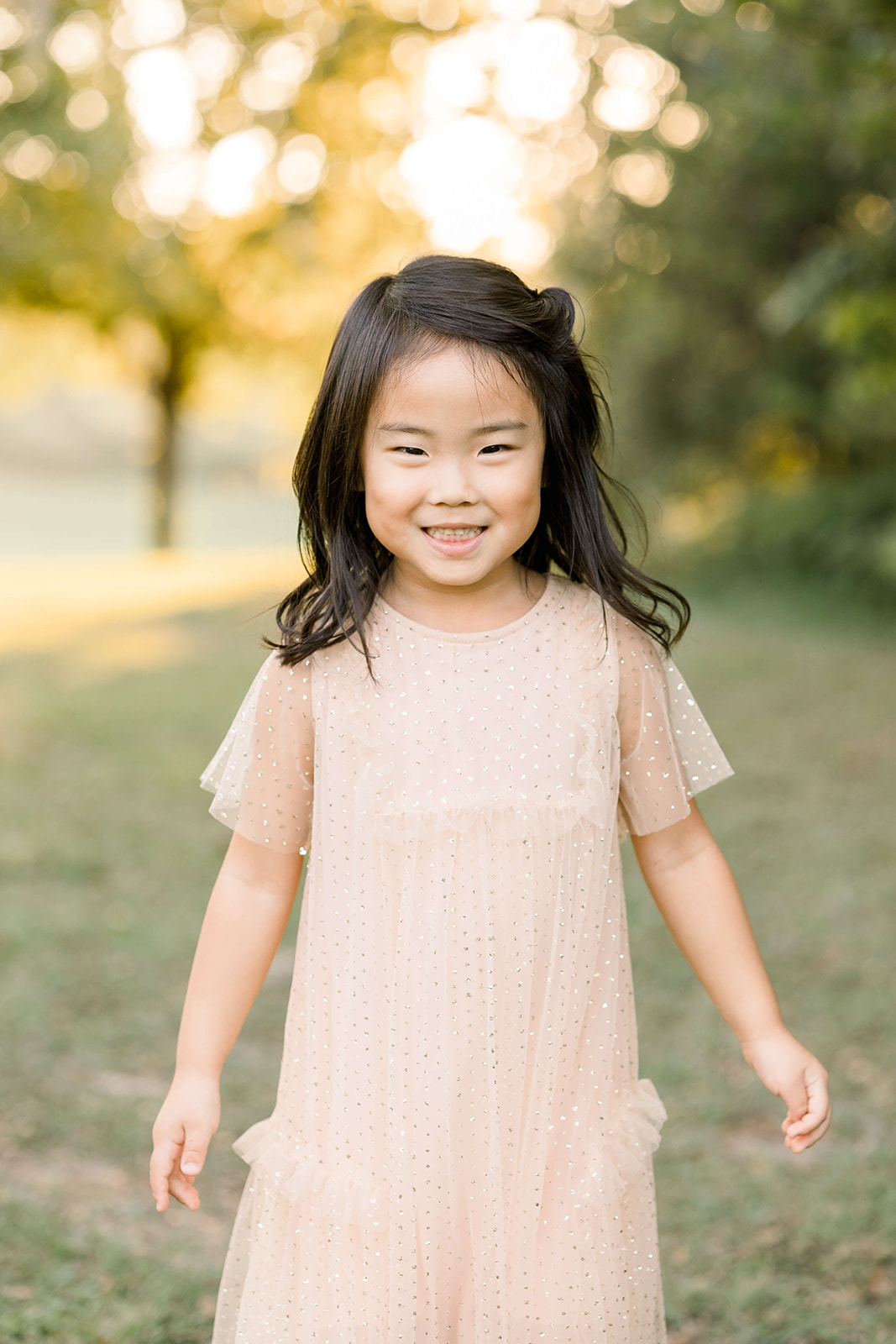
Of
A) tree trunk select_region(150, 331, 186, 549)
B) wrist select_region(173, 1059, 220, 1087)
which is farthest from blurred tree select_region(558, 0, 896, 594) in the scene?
tree trunk select_region(150, 331, 186, 549)

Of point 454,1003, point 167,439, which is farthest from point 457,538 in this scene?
point 167,439

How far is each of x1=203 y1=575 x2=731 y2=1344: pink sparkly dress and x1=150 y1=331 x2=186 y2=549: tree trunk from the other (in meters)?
17.7

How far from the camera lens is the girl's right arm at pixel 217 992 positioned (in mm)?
1649

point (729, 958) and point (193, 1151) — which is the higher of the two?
point (729, 958)

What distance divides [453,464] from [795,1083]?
2.94 ft

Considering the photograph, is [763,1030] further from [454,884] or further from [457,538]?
[457,538]

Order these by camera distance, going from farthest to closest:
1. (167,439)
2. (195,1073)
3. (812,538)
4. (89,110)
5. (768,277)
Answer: (167,439) < (812,538) < (768,277) < (89,110) < (195,1073)

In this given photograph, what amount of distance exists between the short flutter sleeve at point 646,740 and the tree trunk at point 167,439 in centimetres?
1768

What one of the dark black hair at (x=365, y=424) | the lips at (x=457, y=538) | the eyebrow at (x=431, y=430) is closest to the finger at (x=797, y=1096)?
the dark black hair at (x=365, y=424)

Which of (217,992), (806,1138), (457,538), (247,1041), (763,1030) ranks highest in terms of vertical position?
(457,538)

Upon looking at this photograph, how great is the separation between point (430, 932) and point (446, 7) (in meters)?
11.3

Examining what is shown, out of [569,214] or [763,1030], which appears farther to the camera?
[569,214]

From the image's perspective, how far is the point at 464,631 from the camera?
1.69 metres

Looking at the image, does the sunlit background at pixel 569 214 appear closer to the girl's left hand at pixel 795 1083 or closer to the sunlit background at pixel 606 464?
the sunlit background at pixel 606 464
